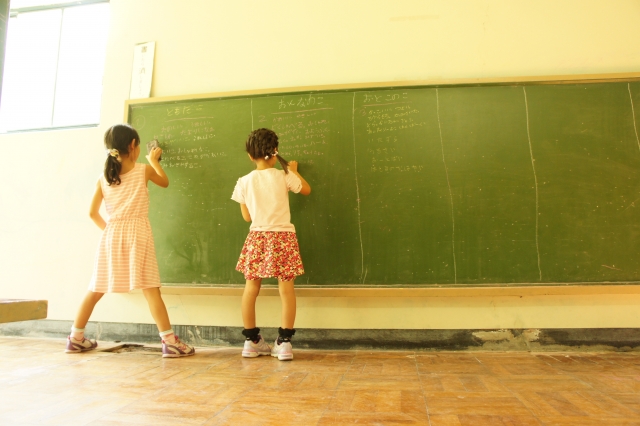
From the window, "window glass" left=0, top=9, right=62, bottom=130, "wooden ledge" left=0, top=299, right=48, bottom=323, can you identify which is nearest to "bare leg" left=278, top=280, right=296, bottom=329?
"wooden ledge" left=0, top=299, right=48, bottom=323

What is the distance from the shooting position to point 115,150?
8.67 ft

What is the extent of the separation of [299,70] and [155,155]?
3.71ft

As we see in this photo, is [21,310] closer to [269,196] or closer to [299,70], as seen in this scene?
[269,196]

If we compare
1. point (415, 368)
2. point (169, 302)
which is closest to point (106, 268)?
point (169, 302)

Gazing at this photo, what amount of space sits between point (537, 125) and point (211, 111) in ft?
6.85

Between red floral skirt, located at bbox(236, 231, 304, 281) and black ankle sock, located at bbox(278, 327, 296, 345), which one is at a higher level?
red floral skirt, located at bbox(236, 231, 304, 281)

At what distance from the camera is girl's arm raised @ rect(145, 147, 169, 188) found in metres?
2.77

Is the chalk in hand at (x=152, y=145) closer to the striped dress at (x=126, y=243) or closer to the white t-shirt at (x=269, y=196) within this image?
the striped dress at (x=126, y=243)

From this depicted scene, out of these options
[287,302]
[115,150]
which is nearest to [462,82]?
[287,302]

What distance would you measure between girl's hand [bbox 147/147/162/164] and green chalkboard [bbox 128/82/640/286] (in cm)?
36

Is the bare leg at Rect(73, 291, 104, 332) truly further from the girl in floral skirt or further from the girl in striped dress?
the girl in floral skirt

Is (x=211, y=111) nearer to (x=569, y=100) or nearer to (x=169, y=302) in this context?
(x=169, y=302)

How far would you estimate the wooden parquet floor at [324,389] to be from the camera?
5.08 feet

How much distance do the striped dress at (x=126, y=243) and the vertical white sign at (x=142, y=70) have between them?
78 centimetres
